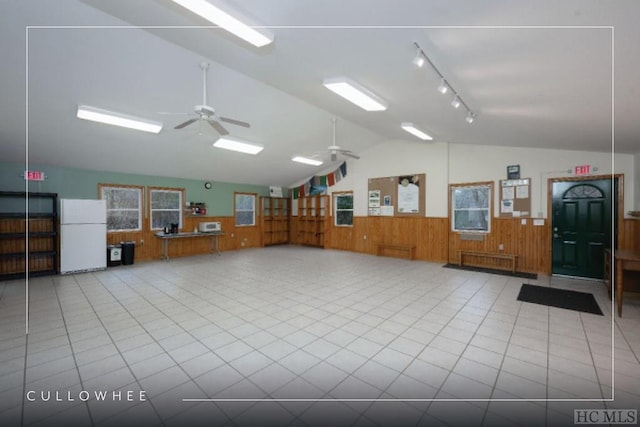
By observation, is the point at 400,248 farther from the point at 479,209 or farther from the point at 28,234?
the point at 28,234

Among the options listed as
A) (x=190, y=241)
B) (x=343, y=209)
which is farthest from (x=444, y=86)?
(x=190, y=241)

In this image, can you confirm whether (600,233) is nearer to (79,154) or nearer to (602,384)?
(602,384)

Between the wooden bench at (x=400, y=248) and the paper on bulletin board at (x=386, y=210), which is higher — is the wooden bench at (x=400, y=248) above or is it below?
below

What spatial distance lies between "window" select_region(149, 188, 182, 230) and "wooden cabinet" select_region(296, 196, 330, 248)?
180 inches

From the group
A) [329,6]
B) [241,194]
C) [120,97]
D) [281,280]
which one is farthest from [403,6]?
[241,194]

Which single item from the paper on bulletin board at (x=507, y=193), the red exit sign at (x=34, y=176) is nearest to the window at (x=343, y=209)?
the paper on bulletin board at (x=507, y=193)

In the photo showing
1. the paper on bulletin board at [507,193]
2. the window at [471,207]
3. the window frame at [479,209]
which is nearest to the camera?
the paper on bulletin board at [507,193]

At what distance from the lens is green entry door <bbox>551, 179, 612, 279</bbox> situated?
5.22 meters

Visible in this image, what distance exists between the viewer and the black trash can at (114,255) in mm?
6730

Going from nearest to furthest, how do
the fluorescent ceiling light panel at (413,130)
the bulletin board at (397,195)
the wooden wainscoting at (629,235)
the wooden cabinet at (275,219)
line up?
1. the wooden wainscoting at (629,235)
2. the fluorescent ceiling light panel at (413,130)
3. the bulletin board at (397,195)
4. the wooden cabinet at (275,219)

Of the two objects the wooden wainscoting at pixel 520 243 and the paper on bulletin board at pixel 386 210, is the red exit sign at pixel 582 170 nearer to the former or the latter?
the wooden wainscoting at pixel 520 243

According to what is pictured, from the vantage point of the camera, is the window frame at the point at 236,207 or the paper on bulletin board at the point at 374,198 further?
the window frame at the point at 236,207

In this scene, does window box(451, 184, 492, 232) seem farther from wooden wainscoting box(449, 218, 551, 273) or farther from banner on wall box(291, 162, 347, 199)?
banner on wall box(291, 162, 347, 199)

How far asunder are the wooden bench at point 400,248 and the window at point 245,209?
497 centimetres
